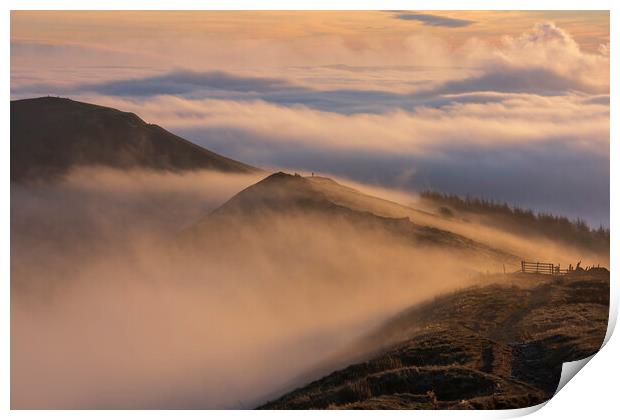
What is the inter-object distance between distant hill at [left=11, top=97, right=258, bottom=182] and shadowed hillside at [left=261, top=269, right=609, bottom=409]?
2147mm

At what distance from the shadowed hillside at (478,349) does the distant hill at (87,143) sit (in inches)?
84.5

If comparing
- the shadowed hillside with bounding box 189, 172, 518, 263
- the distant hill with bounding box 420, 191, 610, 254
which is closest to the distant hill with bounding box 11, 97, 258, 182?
the shadowed hillside with bounding box 189, 172, 518, 263

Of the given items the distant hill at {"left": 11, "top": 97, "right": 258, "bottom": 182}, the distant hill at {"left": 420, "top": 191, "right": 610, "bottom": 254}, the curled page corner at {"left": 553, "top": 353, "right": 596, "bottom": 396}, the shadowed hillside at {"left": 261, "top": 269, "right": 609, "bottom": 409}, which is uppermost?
the distant hill at {"left": 11, "top": 97, "right": 258, "bottom": 182}

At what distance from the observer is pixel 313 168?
34.1ft

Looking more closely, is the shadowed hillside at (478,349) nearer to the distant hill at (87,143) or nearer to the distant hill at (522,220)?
the distant hill at (522,220)

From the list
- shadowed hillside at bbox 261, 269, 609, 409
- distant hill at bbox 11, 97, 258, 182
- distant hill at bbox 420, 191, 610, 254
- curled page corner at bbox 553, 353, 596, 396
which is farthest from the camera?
distant hill at bbox 420, 191, 610, 254

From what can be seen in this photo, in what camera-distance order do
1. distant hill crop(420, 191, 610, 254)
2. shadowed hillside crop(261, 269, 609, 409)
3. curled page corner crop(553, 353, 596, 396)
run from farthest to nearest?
distant hill crop(420, 191, 610, 254)
curled page corner crop(553, 353, 596, 396)
shadowed hillside crop(261, 269, 609, 409)

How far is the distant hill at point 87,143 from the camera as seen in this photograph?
10234mm

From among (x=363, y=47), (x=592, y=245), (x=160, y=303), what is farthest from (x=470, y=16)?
(x=160, y=303)

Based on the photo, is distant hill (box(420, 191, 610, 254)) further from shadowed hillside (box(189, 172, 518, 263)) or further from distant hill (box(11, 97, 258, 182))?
distant hill (box(11, 97, 258, 182))

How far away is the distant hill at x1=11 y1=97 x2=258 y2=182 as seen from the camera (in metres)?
10.2

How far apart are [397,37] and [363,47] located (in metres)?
0.33

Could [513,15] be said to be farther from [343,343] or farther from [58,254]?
[58,254]

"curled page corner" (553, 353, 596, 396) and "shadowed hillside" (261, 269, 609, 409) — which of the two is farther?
"curled page corner" (553, 353, 596, 396)
